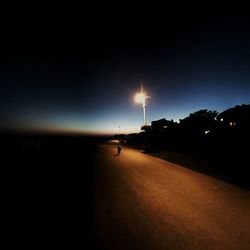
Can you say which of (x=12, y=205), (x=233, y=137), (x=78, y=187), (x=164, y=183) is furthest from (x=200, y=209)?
(x=233, y=137)

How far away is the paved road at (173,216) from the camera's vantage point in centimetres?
455

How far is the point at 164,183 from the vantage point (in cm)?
998

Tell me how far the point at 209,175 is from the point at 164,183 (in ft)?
10.7

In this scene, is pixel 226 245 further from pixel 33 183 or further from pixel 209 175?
pixel 33 183

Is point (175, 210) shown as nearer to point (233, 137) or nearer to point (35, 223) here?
point (35, 223)

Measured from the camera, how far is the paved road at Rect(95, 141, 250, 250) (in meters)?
4.55

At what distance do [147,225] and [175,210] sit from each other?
4.76ft

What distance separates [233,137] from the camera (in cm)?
2573

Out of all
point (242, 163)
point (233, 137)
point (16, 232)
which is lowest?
point (16, 232)

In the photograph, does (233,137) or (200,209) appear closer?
(200,209)

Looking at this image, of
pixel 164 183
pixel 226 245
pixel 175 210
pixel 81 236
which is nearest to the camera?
pixel 226 245

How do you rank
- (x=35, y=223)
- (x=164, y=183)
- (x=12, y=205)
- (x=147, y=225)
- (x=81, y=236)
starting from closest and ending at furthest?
(x=81, y=236) → (x=147, y=225) → (x=35, y=223) → (x=12, y=205) → (x=164, y=183)

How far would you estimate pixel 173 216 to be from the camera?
19.5ft

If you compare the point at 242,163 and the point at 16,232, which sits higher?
the point at 242,163
